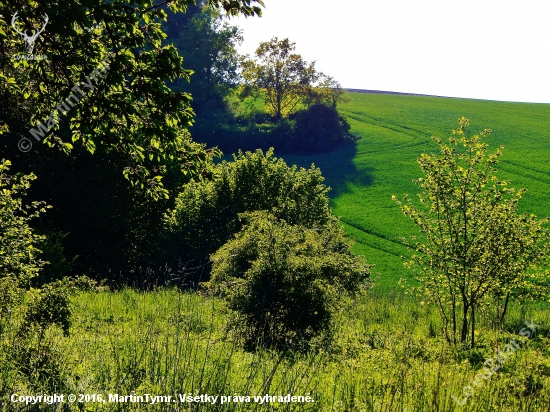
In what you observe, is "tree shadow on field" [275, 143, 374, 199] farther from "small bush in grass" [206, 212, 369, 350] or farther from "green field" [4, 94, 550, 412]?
"small bush in grass" [206, 212, 369, 350]

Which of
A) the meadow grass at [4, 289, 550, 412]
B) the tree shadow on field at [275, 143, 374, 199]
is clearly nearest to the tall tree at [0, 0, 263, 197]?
the meadow grass at [4, 289, 550, 412]

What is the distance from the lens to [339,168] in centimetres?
4797

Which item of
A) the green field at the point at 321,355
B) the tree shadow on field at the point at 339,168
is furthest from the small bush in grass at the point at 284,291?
the tree shadow on field at the point at 339,168

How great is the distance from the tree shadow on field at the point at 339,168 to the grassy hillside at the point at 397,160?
9cm

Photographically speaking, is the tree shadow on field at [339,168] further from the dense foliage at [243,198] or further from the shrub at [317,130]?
the dense foliage at [243,198]

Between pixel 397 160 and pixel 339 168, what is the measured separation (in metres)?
6.01

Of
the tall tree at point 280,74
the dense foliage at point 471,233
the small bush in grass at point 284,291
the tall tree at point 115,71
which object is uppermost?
the tall tree at point 280,74

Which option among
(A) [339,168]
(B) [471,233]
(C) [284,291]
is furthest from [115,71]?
(A) [339,168]

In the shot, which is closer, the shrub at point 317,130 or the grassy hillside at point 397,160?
the grassy hillside at point 397,160

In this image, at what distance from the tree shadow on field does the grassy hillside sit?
0.09m

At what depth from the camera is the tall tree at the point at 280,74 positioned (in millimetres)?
56031

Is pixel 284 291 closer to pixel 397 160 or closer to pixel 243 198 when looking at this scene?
pixel 243 198

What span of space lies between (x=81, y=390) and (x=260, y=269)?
237 inches

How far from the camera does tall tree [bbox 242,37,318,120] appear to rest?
184ft
